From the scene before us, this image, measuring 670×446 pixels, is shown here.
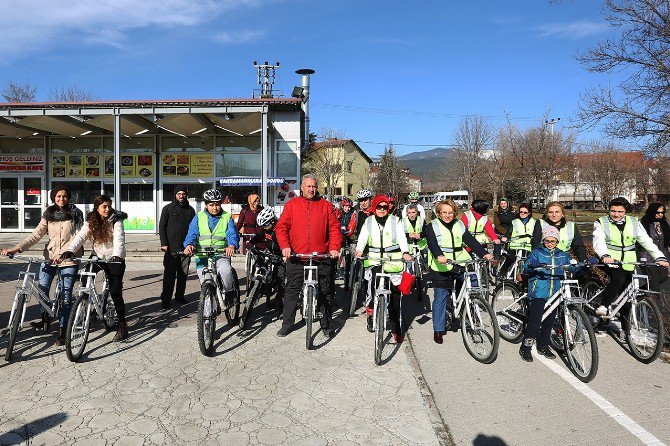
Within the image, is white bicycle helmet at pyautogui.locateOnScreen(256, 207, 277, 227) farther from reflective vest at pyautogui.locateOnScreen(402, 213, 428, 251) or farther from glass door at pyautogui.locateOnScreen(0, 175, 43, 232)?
glass door at pyautogui.locateOnScreen(0, 175, 43, 232)

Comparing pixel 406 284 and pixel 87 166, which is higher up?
pixel 87 166

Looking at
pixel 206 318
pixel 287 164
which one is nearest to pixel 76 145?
pixel 287 164

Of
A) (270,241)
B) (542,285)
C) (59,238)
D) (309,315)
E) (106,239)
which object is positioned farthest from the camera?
(270,241)

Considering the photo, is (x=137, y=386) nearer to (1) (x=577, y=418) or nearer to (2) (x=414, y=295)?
(1) (x=577, y=418)

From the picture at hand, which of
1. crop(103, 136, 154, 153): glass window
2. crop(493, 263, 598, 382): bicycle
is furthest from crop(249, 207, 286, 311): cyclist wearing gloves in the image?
crop(103, 136, 154, 153): glass window

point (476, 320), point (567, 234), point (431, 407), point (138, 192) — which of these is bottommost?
point (431, 407)

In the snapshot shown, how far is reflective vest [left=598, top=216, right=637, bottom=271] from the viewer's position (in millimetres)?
5441

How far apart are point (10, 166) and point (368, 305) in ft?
58.8

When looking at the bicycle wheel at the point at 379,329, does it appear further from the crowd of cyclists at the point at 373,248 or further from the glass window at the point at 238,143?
the glass window at the point at 238,143

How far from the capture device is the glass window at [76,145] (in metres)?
18.0

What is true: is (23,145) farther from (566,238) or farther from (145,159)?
(566,238)

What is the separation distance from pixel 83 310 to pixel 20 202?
54.2ft

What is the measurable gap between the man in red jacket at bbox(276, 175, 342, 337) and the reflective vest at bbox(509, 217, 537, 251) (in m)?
4.12

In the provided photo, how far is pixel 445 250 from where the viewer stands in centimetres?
558
